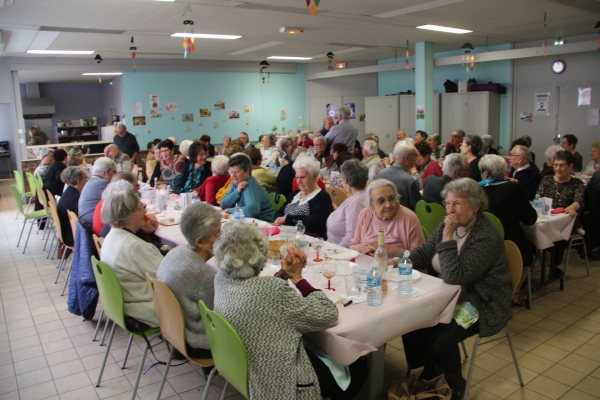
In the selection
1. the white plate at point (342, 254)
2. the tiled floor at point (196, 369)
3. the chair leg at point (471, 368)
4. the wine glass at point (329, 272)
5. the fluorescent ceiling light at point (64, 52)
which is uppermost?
the fluorescent ceiling light at point (64, 52)

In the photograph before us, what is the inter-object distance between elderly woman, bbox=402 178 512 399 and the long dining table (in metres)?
0.13

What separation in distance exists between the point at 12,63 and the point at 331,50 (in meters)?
7.36

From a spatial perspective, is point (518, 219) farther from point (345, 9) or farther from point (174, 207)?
point (345, 9)

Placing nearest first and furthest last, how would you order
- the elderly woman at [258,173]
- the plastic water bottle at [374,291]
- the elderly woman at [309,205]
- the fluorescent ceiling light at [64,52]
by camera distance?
1. the plastic water bottle at [374,291]
2. the elderly woman at [309,205]
3. the elderly woman at [258,173]
4. the fluorescent ceiling light at [64,52]

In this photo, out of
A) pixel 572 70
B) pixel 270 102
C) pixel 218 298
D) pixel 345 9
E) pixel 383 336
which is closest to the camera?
pixel 218 298

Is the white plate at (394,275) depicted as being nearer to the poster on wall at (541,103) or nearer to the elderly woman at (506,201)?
the elderly woman at (506,201)

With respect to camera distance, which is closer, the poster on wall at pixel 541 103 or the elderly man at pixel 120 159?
the elderly man at pixel 120 159

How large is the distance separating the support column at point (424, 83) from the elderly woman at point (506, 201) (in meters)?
7.19

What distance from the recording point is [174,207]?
5332 millimetres

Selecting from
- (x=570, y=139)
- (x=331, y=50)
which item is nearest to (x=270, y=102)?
(x=331, y=50)

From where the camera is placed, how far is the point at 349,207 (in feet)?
12.9

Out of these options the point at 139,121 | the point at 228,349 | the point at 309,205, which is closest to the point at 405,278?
the point at 228,349

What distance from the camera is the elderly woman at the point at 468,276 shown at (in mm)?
2727

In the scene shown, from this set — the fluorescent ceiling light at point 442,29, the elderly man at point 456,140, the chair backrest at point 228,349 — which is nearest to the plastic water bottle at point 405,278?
the chair backrest at point 228,349
